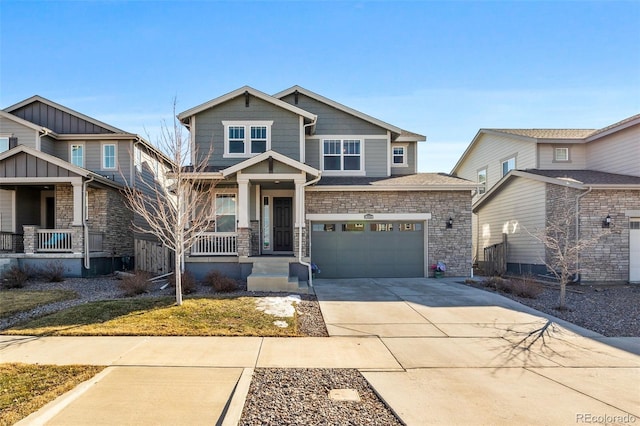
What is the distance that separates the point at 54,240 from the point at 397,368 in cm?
1500

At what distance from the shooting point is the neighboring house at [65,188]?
1395cm

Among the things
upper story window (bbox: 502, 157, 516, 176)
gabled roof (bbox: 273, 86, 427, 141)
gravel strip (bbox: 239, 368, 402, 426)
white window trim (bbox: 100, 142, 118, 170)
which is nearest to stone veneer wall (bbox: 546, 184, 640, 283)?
upper story window (bbox: 502, 157, 516, 176)

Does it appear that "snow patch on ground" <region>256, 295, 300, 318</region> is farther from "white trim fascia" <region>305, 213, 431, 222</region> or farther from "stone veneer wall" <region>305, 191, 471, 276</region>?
"stone veneer wall" <region>305, 191, 471, 276</region>

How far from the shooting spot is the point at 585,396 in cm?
453

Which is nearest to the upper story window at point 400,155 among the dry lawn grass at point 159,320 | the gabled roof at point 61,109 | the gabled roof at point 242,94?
the gabled roof at point 242,94

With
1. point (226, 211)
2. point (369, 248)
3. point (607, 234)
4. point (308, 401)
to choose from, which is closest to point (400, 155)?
point (369, 248)

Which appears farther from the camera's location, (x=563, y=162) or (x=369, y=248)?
(x=563, y=162)

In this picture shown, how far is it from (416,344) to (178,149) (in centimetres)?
701

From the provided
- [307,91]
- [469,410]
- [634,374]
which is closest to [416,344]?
[469,410]

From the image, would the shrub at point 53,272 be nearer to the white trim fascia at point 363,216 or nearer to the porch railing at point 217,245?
the porch railing at point 217,245

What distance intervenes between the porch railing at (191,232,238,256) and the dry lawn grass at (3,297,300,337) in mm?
4152

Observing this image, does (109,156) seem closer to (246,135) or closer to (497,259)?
(246,135)

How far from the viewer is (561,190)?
561 inches

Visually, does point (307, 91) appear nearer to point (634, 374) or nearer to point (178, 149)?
point (178, 149)
